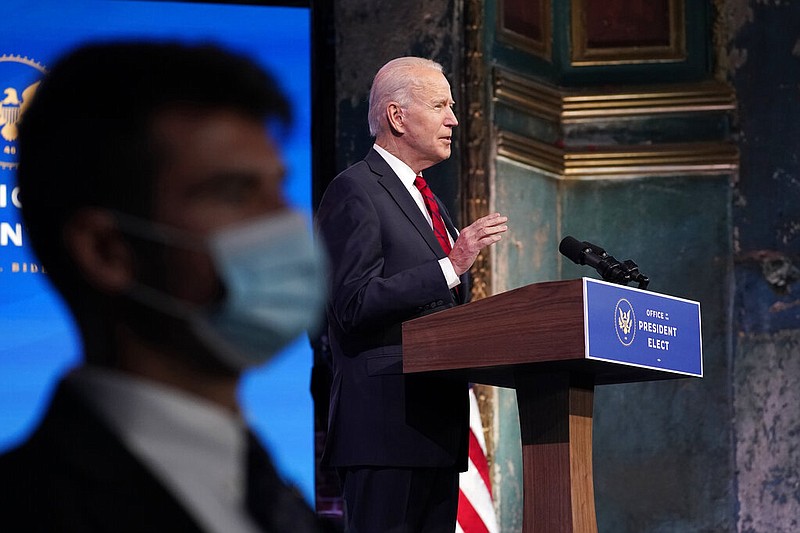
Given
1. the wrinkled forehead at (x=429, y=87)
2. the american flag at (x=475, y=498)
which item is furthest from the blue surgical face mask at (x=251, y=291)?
the american flag at (x=475, y=498)

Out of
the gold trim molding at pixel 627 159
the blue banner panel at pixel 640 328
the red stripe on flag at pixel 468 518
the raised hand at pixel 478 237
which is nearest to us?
the blue banner panel at pixel 640 328

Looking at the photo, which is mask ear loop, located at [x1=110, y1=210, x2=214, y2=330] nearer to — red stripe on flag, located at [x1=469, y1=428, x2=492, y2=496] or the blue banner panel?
the blue banner panel

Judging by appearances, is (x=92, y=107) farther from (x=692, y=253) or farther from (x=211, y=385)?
(x=692, y=253)

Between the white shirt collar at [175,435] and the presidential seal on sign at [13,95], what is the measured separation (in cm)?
18

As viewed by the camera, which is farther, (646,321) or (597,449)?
(597,449)

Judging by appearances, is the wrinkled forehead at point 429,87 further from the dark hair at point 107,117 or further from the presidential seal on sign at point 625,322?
the dark hair at point 107,117

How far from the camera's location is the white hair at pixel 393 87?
311 centimetres

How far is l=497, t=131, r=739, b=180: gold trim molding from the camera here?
5.45 metres

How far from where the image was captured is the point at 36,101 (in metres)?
0.89

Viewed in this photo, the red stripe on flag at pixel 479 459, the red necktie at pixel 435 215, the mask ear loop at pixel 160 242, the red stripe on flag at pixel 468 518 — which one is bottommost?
the red stripe on flag at pixel 468 518

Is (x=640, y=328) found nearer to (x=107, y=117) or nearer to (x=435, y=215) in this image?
(x=435, y=215)

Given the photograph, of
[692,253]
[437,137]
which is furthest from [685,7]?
[437,137]

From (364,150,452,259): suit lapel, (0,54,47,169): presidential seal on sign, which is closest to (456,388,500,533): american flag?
(364,150,452,259): suit lapel

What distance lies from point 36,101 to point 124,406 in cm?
23
